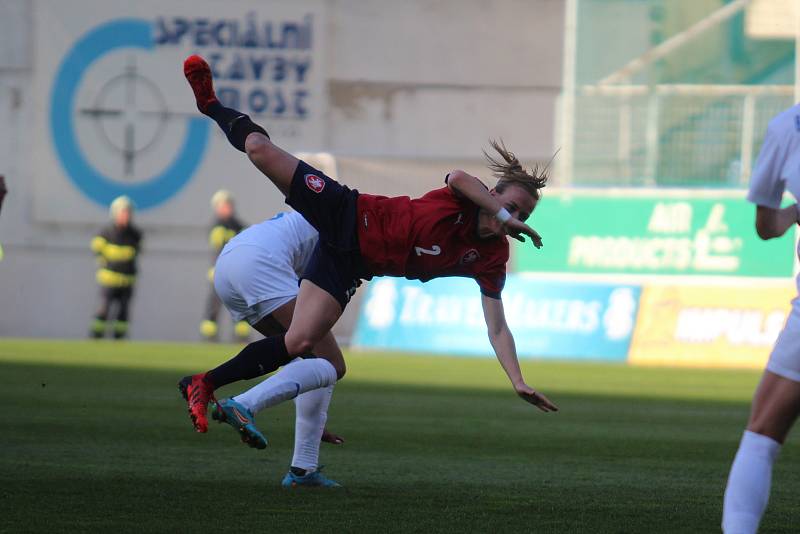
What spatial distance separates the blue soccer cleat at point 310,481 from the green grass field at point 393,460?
8 centimetres

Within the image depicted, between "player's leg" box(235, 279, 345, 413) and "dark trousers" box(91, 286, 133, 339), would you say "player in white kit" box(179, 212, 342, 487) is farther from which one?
"dark trousers" box(91, 286, 133, 339)

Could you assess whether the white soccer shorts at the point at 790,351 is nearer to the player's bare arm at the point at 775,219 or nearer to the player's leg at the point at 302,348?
the player's bare arm at the point at 775,219

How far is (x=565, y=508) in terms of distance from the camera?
6.93 meters

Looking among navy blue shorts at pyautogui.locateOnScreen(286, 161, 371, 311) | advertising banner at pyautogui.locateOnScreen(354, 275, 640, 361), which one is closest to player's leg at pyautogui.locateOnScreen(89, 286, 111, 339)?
advertising banner at pyautogui.locateOnScreen(354, 275, 640, 361)

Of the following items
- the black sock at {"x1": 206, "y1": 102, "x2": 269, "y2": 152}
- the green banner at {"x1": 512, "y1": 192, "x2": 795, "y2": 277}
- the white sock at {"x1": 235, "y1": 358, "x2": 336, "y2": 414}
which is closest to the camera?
the white sock at {"x1": 235, "y1": 358, "x2": 336, "y2": 414}

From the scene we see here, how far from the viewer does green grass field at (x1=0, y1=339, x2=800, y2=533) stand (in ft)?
21.1

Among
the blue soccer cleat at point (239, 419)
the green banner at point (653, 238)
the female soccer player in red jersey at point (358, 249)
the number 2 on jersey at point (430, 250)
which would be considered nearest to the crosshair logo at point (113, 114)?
the green banner at point (653, 238)

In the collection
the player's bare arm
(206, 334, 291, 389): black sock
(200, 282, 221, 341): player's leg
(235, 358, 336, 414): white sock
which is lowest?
(200, 282, 221, 341): player's leg

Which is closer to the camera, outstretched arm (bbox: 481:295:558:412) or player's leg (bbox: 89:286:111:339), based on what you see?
outstretched arm (bbox: 481:295:558:412)

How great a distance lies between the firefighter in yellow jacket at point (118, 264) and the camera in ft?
82.5

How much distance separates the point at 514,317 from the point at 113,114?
11.5 metres

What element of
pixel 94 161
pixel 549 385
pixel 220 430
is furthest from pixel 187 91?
pixel 220 430

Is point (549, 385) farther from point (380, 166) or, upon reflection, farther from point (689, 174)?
point (380, 166)

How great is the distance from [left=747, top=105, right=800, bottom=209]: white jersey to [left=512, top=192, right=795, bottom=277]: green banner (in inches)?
632
